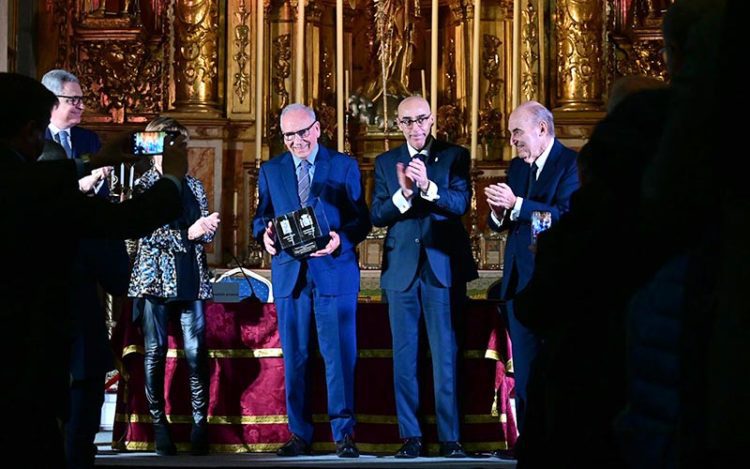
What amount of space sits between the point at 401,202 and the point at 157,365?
1495 millimetres

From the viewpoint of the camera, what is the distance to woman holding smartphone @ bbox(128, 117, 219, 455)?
6.29 m

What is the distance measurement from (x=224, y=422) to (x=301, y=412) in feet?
1.67

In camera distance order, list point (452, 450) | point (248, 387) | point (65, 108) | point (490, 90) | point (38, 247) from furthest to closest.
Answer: point (490, 90)
point (248, 387)
point (452, 450)
point (65, 108)
point (38, 247)

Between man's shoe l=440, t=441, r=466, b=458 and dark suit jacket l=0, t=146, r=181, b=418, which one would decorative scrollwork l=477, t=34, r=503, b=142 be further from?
dark suit jacket l=0, t=146, r=181, b=418

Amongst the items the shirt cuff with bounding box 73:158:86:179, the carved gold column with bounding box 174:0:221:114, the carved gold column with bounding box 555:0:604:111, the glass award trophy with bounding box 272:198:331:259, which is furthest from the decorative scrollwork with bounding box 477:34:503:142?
the shirt cuff with bounding box 73:158:86:179

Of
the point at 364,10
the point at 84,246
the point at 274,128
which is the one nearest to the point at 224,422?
the point at 84,246

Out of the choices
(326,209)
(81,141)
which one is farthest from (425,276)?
(81,141)

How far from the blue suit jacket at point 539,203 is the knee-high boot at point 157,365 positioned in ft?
5.84

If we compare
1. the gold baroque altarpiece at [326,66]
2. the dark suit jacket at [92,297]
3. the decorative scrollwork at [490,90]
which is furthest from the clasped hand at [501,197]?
the decorative scrollwork at [490,90]

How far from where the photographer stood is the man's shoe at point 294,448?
20.4 ft

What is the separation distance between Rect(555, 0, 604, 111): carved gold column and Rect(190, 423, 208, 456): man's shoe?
4.09m

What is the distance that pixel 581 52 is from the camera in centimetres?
922

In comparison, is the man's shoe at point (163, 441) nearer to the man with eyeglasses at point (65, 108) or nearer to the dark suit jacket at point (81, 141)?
the man with eyeglasses at point (65, 108)

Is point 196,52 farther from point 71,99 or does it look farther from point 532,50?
point 71,99
